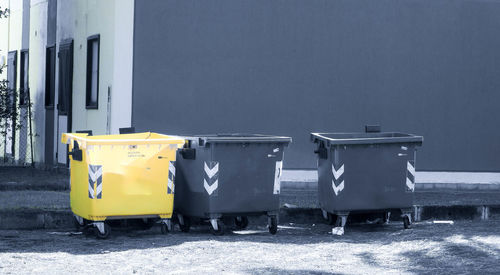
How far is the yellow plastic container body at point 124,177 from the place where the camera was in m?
10.0

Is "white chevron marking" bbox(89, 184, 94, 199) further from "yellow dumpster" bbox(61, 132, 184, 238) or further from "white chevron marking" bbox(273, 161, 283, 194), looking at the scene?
"white chevron marking" bbox(273, 161, 283, 194)

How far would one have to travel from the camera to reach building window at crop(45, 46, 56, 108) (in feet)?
64.8

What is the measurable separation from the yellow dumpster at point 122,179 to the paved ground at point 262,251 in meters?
0.28

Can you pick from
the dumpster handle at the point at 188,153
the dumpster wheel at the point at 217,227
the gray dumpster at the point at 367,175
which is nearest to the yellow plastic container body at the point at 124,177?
the dumpster handle at the point at 188,153

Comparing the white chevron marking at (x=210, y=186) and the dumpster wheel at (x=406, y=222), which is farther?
the dumpster wheel at (x=406, y=222)

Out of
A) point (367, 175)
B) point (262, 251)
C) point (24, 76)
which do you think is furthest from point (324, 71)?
point (24, 76)

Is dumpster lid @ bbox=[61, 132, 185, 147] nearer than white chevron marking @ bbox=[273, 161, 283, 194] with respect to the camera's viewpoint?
Yes

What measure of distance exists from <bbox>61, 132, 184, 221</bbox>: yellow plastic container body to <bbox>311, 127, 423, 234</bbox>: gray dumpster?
6.29 ft

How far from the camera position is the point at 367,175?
11188 mm

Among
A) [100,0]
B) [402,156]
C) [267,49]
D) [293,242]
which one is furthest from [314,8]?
[293,242]

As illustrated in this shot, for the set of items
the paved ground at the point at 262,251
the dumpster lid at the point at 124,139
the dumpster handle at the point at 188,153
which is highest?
the dumpster lid at the point at 124,139

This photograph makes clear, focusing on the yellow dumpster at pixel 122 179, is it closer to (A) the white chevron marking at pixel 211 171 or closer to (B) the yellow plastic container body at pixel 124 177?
(B) the yellow plastic container body at pixel 124 177

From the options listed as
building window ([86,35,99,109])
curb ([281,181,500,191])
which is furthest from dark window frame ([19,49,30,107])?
curb ([281,181,500,191])

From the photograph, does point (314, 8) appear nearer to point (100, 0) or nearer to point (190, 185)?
point (100, 0)
